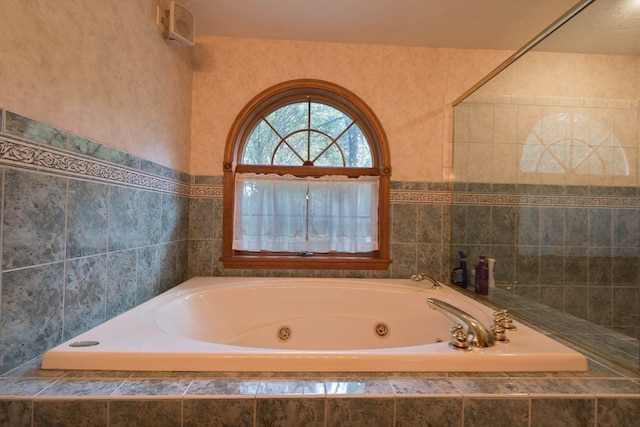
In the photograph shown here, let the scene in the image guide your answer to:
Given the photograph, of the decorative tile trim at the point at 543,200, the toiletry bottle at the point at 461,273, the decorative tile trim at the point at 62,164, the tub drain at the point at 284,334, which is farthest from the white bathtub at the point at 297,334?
the decorative tile trim at the point at 543,200

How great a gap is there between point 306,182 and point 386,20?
1124 mm

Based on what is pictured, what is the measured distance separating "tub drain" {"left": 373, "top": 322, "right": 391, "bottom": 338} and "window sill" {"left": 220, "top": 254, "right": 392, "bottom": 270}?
396mm

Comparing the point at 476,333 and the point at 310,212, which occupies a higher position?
the point at 310,212

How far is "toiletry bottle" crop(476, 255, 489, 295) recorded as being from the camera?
1838 millimetres

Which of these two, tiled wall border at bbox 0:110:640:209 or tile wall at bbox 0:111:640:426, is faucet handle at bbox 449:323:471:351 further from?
tiled wall border at bbox 0:110:640:209

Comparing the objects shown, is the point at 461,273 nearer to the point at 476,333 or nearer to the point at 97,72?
the point at 476,333

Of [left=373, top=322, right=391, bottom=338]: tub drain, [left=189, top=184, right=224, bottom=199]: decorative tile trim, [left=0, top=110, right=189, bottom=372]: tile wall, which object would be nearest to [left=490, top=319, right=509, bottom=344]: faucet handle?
[left=373, top=322, right=391, bottom=338]: tub drain

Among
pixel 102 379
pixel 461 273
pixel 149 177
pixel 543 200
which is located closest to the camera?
pixel 102 379

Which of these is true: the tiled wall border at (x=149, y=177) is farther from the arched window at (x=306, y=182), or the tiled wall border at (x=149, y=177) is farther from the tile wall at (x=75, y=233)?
the arched window at (x=306, y=182)

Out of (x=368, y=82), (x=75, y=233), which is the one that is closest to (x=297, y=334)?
(x=75, y=233)

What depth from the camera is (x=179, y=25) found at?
1.63 meters

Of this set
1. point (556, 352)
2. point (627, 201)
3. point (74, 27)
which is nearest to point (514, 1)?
point (627, 201)

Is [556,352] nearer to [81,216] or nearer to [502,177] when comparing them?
[502,177]

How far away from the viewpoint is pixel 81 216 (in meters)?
1.07
